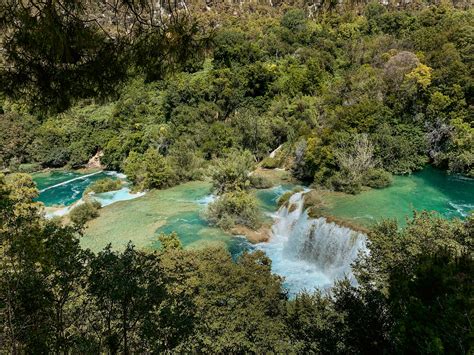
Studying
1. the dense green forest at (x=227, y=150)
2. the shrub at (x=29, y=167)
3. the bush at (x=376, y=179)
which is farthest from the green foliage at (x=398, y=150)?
the shrub at (x=29, y=167)

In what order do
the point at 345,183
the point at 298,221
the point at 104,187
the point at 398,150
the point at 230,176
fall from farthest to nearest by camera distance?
the point at 104,187
the point at 398,150
the point at 230,176
the point at 345,183
the point at 298,221

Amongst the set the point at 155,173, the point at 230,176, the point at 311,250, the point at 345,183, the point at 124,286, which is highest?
the point at 124,286

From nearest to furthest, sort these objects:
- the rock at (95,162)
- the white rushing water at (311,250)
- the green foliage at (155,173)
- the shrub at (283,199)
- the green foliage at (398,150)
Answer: the white rushing water at (311,250), the shrub at (283,199), the green foliage at (398,150), the green foliage at (155,173), the rock at (95,162)

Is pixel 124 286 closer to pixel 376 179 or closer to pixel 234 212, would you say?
pixel 234 212

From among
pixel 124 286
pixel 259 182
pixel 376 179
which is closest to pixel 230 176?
pixel 259 182

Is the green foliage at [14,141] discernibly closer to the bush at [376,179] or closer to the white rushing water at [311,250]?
the white rushing water at [311,250]

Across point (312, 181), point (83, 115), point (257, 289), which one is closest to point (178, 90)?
point (83, 115)

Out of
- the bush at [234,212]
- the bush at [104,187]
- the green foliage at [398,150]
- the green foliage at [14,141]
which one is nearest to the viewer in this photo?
the bush at [234,212]
